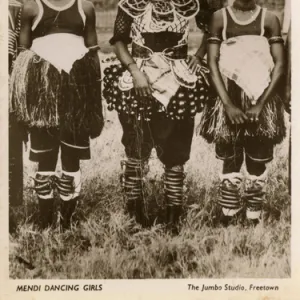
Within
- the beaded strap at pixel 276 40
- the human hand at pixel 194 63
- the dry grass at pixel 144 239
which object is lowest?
the dry grass at pixel 144 239

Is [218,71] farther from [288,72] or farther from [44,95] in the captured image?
[44,95]

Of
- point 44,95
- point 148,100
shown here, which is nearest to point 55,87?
point 44,95

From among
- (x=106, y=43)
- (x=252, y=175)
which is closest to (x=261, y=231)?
→ (x=252, y=175)

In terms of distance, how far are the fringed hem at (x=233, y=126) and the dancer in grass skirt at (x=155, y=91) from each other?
15 millimetres

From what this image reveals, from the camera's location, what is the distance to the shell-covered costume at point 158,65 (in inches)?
23.6

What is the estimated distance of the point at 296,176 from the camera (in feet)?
2.00

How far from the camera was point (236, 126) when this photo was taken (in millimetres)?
605

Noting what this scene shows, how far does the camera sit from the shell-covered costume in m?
0.60

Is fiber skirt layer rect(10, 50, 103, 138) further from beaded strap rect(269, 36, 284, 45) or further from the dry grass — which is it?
beaded strap rect(269, 36, 284, 45)

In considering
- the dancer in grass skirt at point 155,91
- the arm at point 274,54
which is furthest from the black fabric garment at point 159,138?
the arm at point 274,54

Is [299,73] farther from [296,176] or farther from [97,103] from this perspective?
[97,103]

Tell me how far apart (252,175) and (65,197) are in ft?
0.78

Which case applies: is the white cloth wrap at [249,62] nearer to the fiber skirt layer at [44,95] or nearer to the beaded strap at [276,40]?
the beaded strap at [276,40]

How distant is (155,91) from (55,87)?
0.41ft
